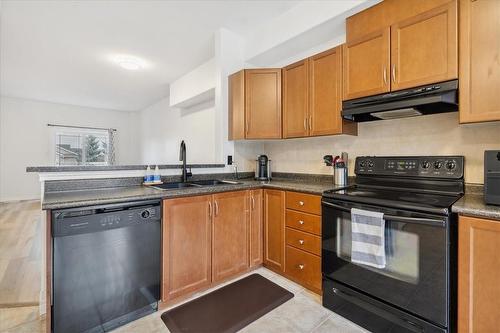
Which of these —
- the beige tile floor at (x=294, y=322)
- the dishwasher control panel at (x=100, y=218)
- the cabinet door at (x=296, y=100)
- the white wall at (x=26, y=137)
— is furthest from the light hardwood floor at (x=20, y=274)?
the cabinet door at (x=296, y=100)

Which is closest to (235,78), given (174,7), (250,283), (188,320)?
(174,7)

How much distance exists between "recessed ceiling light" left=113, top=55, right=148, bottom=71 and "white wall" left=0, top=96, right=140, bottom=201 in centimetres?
386

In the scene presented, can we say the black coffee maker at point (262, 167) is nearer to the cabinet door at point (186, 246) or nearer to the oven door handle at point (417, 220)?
the cabinet door at point (186, 246)

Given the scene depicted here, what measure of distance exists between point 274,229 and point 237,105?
1.43 metres

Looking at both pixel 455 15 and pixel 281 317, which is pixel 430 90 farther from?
pixel 281 317

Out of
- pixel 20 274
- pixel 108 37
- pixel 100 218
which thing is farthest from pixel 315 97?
pixel 20 274

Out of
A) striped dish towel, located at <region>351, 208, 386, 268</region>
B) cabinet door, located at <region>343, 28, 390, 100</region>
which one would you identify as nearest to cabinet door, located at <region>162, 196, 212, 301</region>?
striped dish towel, located at <region>351, 208, 386, 268</region>

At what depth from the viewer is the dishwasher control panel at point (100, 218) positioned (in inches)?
52.5

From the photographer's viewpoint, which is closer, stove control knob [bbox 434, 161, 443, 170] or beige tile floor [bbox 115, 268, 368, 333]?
beige tile floor [bbox 115, 268, 368, 333]

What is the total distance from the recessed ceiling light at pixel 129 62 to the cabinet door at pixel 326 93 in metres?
2.93

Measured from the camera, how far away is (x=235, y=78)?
2777 millimetres

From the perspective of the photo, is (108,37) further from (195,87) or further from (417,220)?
(417,220)

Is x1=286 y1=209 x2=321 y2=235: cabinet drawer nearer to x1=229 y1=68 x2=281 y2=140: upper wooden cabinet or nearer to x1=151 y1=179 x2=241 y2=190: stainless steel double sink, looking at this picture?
x1=151 y1=179 x2=241 y2=190: stainless steel double sink

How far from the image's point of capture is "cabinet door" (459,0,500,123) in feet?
4.42
